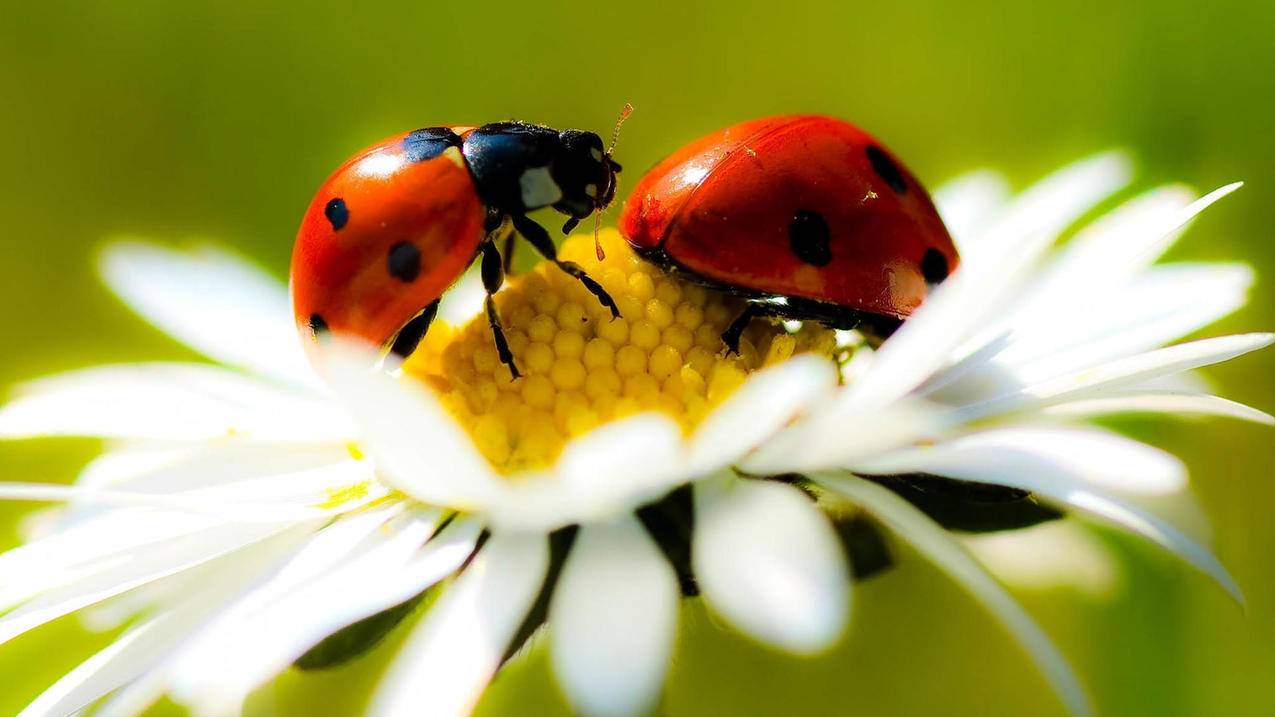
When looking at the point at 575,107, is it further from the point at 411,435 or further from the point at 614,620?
the point at 614,620

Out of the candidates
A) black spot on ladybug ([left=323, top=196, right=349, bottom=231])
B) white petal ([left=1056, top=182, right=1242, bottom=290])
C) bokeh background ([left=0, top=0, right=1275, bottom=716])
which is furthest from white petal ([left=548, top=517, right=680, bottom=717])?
bokeh background ([left=0, top=0, right=1275, bottom=716])

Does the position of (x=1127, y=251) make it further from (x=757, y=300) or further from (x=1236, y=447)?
(x=1236, y=447)

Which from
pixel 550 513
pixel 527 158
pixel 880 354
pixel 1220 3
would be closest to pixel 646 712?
pixel 550 513

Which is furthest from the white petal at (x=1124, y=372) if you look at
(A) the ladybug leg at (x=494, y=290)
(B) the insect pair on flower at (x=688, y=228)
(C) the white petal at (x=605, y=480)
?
(A) the ladybug leg at (x=494, y=290)

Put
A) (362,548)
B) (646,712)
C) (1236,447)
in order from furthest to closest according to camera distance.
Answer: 1. (1236,447)
2. (362,548)
3. (646,712)

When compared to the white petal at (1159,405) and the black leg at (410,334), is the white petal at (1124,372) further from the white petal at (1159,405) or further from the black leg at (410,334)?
the black leg at (410,334)

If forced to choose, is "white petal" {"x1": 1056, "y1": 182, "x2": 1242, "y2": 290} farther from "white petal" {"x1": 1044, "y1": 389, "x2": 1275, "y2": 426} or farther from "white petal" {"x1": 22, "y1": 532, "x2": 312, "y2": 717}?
"white petal" {"x1": 22, "y1": 532, "x2": 312, "y2": 717}
